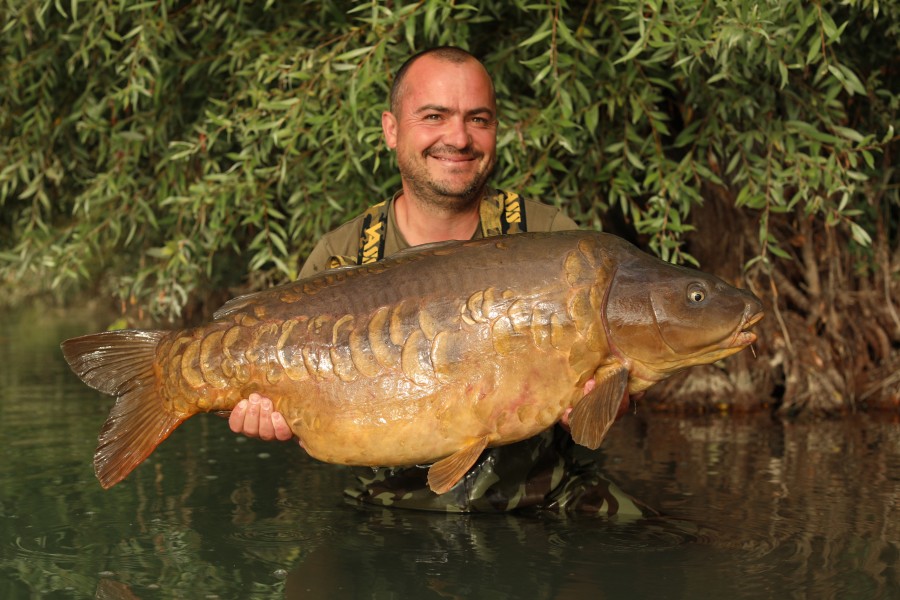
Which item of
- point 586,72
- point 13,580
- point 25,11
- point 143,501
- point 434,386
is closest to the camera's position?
point 434,386

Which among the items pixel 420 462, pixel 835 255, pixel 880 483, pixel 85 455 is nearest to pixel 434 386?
pixel 420 462

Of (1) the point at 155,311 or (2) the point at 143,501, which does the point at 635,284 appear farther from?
(1) the point at 155,311

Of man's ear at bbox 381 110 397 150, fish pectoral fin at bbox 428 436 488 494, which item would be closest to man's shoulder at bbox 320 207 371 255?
man's ear at bbox 381 110 397 150

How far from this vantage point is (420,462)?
8.84 ft

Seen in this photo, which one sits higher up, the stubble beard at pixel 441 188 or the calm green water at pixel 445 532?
the stubble beard at pixel 441 188

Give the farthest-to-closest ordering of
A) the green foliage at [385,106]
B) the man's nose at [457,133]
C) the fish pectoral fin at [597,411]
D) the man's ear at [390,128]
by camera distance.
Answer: the green foliage at [385,106]
the man's ear at [390,128]
the man's nose at [457,133]
the fish pectoral fin at [597,411]

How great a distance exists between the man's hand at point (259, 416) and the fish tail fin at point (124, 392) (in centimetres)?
14

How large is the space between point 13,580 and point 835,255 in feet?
13.7

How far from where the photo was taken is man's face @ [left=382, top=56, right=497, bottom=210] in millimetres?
3344

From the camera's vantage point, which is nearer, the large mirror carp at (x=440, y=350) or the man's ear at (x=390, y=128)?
the large mirror carp at (x=440, y=350)

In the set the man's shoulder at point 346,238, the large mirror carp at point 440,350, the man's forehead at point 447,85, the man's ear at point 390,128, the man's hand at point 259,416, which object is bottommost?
the man's hand at point 259,416

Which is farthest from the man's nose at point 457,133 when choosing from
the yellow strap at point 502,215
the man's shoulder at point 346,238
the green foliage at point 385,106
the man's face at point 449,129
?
the green foliage at point 385,106

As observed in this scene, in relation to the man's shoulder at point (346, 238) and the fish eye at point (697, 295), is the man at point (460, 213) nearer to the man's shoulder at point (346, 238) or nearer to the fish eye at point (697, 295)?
the man's shoulder at point (346, 238)

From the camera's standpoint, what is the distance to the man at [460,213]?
3352mm
